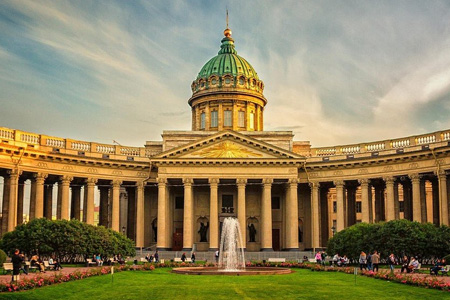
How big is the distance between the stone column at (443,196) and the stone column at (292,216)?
16.5m

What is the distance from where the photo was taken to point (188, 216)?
67812 mm

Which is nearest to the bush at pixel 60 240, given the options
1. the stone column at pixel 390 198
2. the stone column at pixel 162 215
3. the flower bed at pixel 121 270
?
the flower bed at pixel 121 270

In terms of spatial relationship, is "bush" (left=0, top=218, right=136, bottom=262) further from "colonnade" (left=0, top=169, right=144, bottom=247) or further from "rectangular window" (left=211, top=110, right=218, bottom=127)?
"rectangular window" (left=211, top=110, right=218, bottom=127)

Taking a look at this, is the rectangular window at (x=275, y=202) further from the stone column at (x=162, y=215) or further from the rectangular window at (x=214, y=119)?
the stone column at (x=162, y=215)

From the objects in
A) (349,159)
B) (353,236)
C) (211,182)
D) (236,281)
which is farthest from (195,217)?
(236,281)

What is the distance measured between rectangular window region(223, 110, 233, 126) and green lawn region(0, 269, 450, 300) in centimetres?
4793

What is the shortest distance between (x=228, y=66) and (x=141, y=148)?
69.0ft

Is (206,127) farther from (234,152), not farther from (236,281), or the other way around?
(236,281)

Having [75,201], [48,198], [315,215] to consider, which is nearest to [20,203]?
[48,198]

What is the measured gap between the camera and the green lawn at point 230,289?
1046 inches

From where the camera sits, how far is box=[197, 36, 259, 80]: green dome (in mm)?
84250

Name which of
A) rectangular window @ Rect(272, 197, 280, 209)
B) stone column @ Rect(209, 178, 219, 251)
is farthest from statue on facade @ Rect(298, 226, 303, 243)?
stone column @ Rect(209, 178, 219, 251)

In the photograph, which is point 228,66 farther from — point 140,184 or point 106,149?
point 106,149

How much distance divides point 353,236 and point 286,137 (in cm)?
2612
